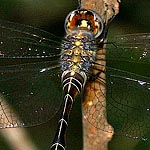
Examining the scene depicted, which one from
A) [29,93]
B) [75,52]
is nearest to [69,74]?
[75,52]

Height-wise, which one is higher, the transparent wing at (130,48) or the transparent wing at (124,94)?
the transparent wing at (130,48)

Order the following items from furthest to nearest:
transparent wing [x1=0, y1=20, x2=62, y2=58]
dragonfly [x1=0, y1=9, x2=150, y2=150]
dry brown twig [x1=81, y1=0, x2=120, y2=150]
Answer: transparent wing [x1=0, y1=20, x2=62, y2=58], dragonfly [x1=0, y1=9, x2=150, y2=150], dry brown twig [x1=81, y1=0, x2=120, y2=150]

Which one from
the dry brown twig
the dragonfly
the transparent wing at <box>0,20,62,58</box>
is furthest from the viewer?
the transparent wing at <box>0,20,62,58</box>

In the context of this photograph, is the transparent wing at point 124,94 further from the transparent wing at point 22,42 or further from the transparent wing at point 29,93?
the transparent wing at point 22,42

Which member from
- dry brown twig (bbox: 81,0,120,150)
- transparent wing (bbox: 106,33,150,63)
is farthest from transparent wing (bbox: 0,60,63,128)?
transparent wing (bbox: 106,33,150,63)

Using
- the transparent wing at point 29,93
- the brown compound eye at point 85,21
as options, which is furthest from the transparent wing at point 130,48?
the transparent wing at point 29,93

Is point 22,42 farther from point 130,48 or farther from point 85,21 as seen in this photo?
point 130,48

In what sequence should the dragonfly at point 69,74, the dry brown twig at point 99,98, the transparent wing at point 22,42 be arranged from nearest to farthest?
the dry brown twig at point 99,98
the dragonfly at point 69,74
the transparent wing at point 22,42

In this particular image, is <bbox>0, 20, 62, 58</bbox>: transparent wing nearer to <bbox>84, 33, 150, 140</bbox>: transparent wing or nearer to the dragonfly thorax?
the dragonfly thorax

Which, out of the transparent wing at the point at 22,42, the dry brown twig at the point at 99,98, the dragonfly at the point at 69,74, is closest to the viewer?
the dry brown twig at the point at 99,98
